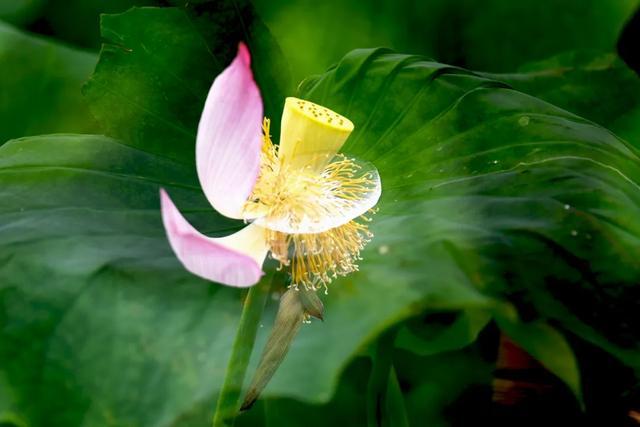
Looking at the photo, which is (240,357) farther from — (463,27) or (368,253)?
(463,27)

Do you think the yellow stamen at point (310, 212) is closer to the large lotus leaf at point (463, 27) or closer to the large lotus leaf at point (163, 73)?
the large lotus leaf at point (163, 73)

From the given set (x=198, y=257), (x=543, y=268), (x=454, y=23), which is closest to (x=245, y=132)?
(x=198, y=257)

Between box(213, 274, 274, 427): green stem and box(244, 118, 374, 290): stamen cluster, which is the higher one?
box(244, 118, 374, 290): stamen cluster

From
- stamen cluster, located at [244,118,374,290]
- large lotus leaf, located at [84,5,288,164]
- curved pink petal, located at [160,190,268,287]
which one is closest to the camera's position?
curved pink petal, located at [160,190,268,287]

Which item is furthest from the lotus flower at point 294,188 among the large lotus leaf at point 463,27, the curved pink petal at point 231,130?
the large lotus leaf at point 463,27

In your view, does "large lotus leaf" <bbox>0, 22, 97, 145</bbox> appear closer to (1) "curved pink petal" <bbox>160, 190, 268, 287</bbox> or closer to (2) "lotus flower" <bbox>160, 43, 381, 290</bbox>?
(2) "lotus flower" <bbox>160, 43, 381, 290</bbox>

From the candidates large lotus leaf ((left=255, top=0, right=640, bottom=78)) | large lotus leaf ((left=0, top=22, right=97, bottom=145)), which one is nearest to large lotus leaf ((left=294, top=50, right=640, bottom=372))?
large lotus leaf ((left=255, top=0, right=640, bottom=78))
